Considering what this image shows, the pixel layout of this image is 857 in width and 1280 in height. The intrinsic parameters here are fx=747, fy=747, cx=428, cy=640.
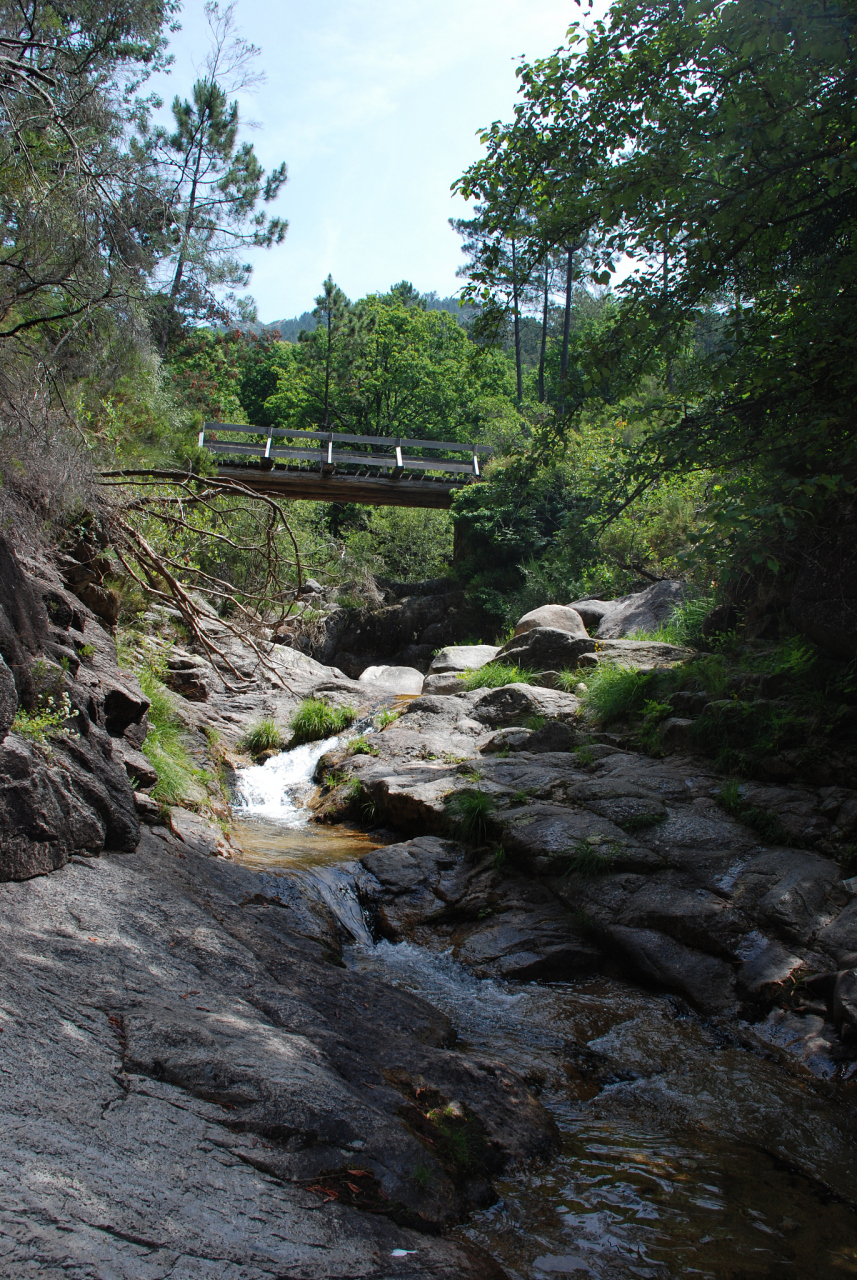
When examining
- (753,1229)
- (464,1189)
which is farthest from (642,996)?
(464,1189)

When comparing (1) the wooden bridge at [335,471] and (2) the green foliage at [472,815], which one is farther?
(1) the wooden bridge at [335,471]

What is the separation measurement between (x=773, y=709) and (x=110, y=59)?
429 inches

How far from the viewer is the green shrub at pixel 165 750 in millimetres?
6035

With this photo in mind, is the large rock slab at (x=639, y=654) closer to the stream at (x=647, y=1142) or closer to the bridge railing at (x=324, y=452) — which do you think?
the stream at (x=647, y=1142)

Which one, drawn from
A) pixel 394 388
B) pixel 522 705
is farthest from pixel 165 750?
pixel 394 388

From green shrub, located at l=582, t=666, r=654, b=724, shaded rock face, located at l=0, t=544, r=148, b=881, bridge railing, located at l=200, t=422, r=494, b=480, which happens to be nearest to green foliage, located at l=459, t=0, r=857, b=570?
green shrub, located at l=582, t=666, r=654, b=724

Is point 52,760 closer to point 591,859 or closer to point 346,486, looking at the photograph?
point 591,859

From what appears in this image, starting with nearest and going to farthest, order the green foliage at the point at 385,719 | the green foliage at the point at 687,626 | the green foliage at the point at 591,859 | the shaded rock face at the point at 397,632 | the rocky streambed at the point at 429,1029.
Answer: the rocky streambed at the point at 429,1029
the green foliage at the point at 591,859
the green foliage at the point at 687,626
the green foliage at the point at 385,719
the shaded rock face at the point at 397,632

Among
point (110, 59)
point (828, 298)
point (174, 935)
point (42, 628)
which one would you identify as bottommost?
point (174, 935)

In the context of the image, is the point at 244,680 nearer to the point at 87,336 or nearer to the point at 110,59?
the point at 87,336

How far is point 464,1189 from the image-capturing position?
2629 mm

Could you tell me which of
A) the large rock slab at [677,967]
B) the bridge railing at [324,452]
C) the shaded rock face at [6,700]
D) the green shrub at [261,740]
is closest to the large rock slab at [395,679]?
the green shrub at [261,740]

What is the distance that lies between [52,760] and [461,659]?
938 cm

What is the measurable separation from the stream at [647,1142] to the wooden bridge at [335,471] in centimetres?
1531
